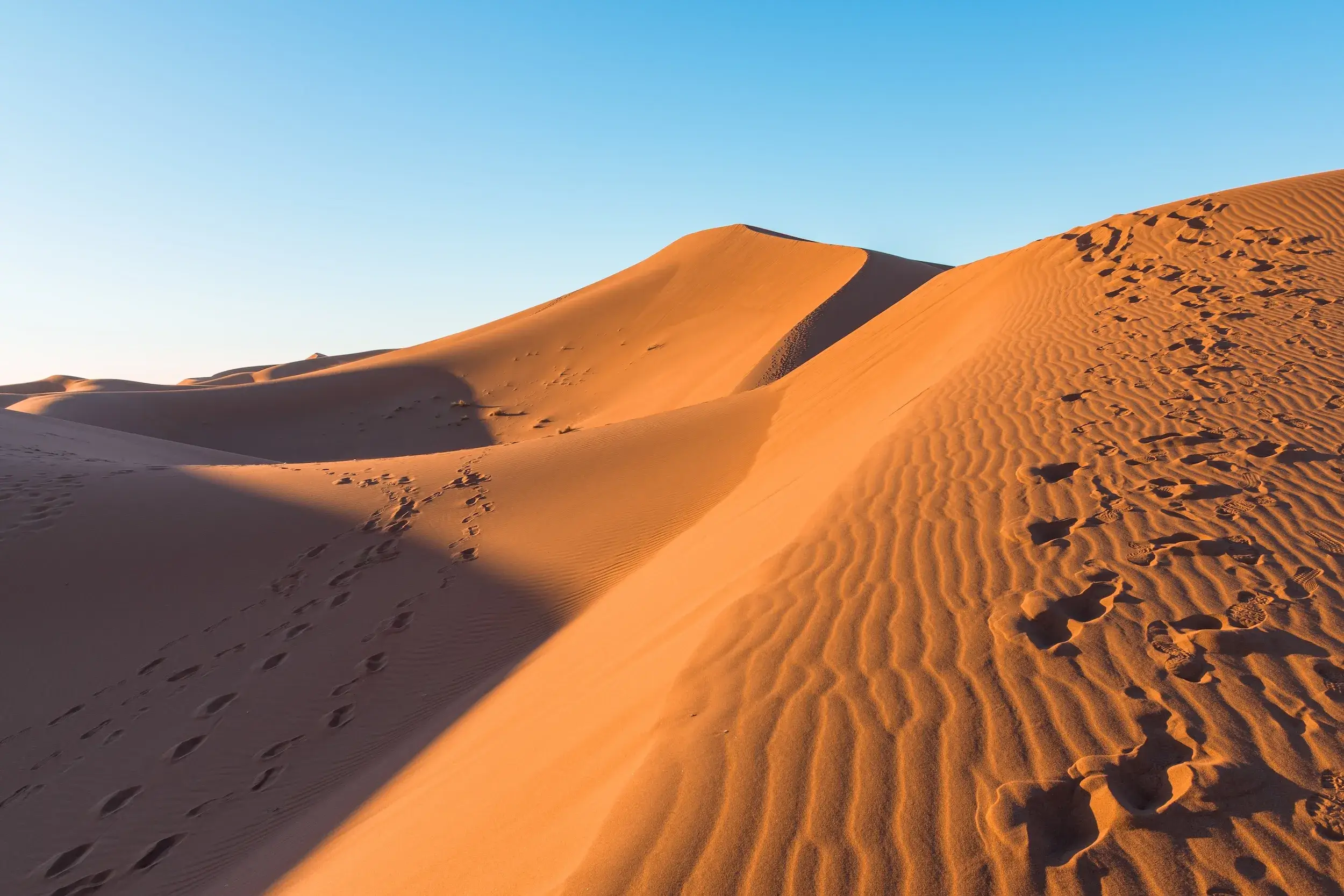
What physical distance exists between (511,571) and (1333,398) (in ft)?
24.6

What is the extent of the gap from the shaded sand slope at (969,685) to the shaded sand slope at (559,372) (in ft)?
47.7

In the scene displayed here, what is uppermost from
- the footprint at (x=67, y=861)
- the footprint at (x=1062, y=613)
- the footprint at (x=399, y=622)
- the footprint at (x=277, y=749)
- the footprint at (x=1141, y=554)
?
the footprint at (x=1141, y=554)

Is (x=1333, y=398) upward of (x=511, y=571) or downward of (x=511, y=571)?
upward

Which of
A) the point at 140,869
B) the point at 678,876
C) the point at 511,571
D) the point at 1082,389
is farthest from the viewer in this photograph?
the point at 511,571

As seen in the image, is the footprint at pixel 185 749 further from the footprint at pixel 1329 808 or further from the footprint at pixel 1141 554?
the footprint at pixel 1329 808

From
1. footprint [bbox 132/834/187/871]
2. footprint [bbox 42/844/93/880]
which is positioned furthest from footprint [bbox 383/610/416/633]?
footprint [bbox 42/844/93/880]

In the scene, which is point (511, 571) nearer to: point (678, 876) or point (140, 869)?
point (140, 869)

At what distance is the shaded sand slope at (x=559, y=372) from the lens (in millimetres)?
24484

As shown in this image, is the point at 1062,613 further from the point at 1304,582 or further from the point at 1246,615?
the point at 1304,582

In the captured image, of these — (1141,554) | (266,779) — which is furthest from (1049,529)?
(266,779)

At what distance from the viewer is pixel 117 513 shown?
8812 mm

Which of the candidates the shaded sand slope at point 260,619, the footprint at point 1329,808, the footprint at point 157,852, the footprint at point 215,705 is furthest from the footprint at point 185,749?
the footprint at point 1329,808

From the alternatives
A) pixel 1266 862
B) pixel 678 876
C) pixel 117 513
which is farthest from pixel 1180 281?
pixel 117 513

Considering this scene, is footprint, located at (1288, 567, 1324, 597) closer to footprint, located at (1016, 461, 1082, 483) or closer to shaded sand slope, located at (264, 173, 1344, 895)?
shaded sand slope, located at (264, 173, 1344, 895)
